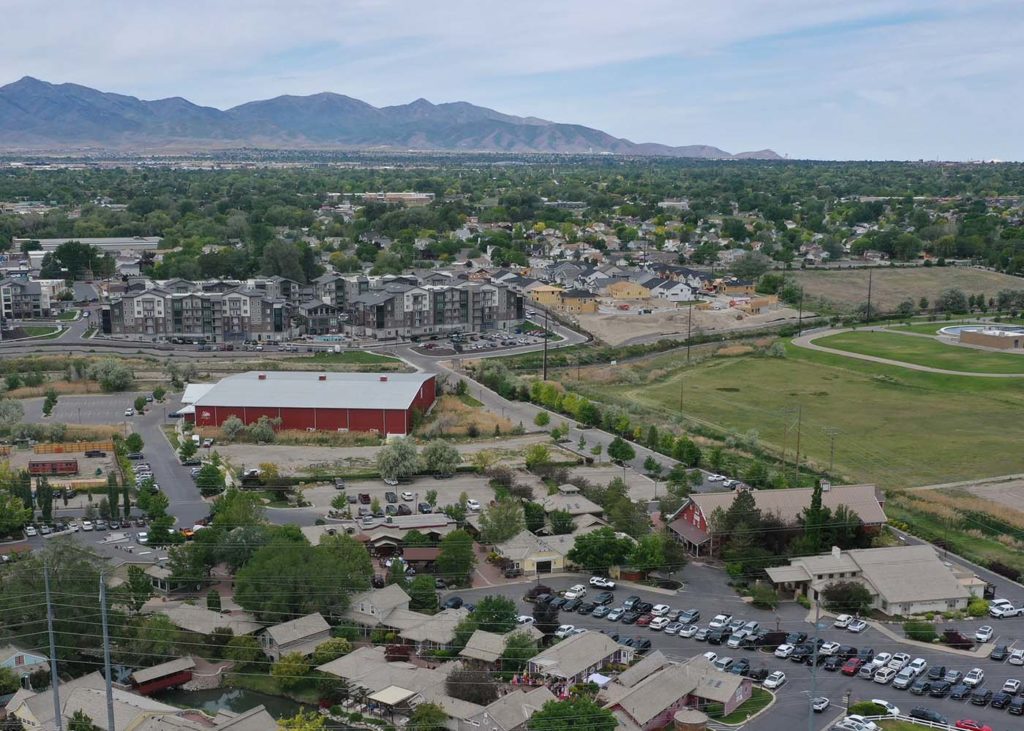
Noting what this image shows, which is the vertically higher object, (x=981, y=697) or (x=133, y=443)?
(x=133, y=443)

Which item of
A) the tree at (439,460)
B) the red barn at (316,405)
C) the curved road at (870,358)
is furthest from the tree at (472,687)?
the curved road at (870,358)

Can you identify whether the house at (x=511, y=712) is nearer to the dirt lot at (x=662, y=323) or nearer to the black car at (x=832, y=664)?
the black car at (x=832, y=664)

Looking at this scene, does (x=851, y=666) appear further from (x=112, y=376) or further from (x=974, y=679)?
(x=112, y=376)

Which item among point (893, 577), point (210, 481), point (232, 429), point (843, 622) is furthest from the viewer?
point (232, 429)

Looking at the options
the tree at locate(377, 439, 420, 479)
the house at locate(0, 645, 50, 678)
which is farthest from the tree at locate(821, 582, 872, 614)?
the house at locate(0, 645, 50, 678)

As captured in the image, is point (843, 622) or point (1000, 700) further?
point (843, 622)

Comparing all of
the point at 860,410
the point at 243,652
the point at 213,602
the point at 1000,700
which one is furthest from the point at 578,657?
the point at 860,410

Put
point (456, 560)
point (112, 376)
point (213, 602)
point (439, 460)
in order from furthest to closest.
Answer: point (112, 376) < point (439, 460) < point (456, 560) < point (213, 602)
